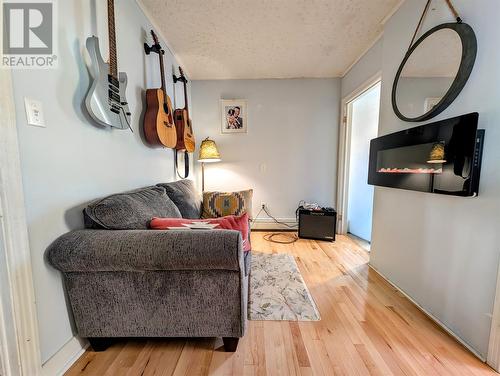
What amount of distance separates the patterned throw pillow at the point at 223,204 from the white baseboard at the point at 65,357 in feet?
4.49

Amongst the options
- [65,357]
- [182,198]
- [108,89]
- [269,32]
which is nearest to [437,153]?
[269,32]

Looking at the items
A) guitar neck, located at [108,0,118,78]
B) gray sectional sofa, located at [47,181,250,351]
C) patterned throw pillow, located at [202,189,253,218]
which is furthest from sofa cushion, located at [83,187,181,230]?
patterned throw pillow, located at [202,189,253,218]

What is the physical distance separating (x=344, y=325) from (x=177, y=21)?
269 cm

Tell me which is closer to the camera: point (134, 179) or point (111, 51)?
point (111, 51)

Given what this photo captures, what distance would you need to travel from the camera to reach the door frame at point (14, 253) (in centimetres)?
75

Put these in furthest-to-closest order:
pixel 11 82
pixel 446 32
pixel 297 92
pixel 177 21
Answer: pixel 297 92 < pixel 177 21 < pixel 446 32 < pixel 11 82

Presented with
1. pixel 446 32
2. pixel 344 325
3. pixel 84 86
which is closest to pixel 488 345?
pixel 344 325

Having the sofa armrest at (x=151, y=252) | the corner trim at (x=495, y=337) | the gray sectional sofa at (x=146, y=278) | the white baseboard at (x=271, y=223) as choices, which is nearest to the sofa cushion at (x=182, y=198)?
the gray sectional sofa at (x=146, y=278)

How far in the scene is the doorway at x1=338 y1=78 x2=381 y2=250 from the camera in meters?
2.71

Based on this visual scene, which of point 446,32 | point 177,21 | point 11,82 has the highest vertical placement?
point 177,21

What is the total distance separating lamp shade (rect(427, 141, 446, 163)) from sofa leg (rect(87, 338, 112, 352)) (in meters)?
2.12

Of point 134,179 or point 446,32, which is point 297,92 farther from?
point 134,179

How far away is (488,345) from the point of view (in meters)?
1.01

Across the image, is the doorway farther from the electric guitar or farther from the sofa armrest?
the electric guitar
